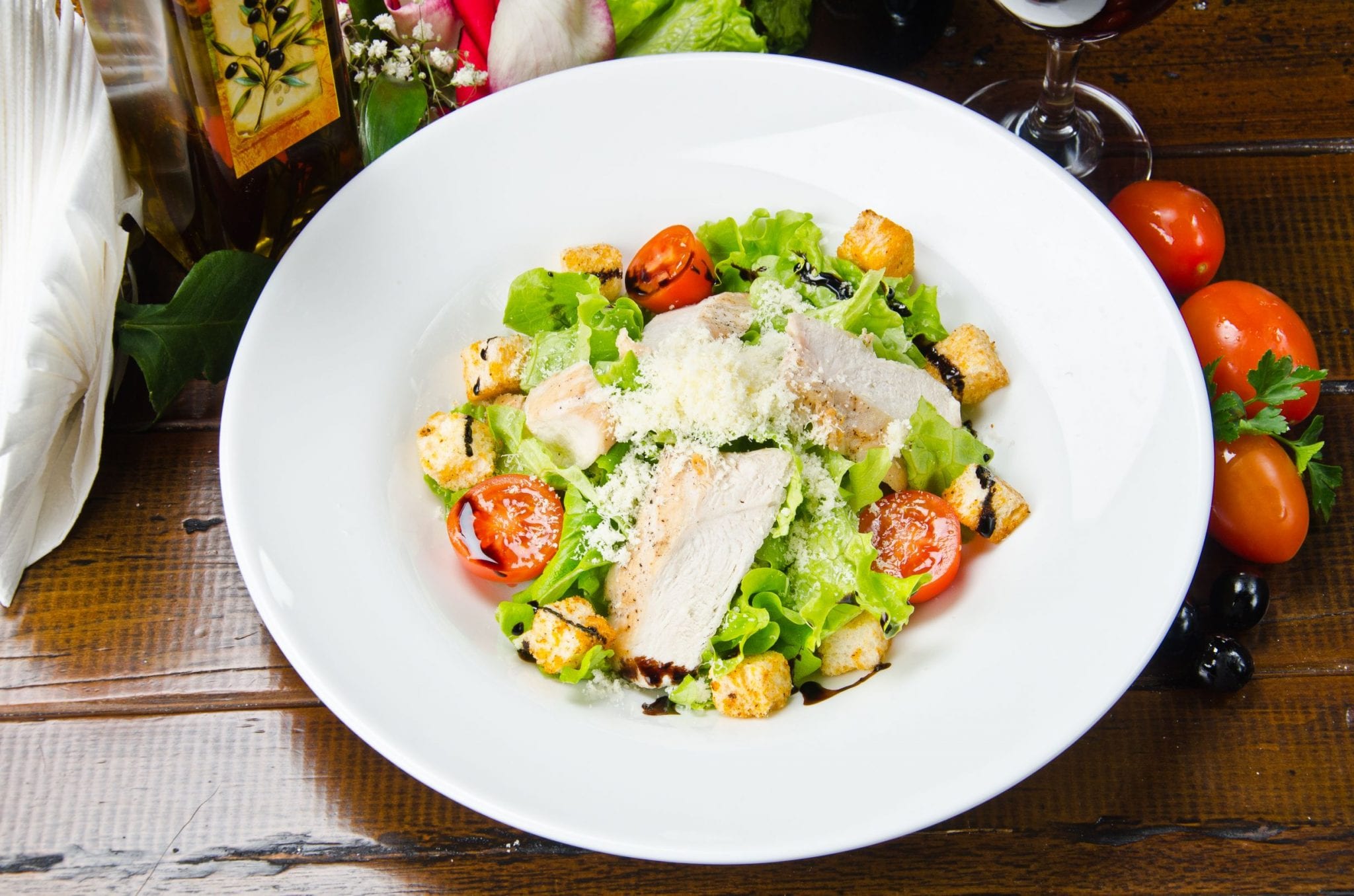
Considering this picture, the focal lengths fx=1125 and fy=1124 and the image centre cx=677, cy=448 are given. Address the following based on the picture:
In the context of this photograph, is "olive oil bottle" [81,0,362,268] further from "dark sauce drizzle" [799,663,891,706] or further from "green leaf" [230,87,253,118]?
"dark sauce drizzle" [799,663,891,706]

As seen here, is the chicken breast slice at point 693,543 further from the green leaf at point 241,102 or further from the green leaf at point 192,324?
the green leaf at point 241,102

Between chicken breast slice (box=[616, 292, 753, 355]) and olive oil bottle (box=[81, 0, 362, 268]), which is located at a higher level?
olive oil bottle (box=[81, 0, 362, 268])

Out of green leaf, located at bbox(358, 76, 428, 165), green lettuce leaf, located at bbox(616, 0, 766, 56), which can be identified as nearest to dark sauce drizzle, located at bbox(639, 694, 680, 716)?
green leaf, located at bbox(358, 76, 428, 165)

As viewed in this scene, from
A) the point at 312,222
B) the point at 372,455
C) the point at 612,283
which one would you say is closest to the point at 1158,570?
the point at 612,283

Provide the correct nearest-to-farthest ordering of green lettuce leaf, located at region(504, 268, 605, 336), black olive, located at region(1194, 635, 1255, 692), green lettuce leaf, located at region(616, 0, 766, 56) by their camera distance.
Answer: black olive, located at region(1194, 635, 1255, 692)
green lettuce leaf, located at region(504, 268, 605, 336)
green lettuce leaf, located at region(616, 0, 766, 56)

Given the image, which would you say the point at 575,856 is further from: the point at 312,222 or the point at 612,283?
the point at 312,222

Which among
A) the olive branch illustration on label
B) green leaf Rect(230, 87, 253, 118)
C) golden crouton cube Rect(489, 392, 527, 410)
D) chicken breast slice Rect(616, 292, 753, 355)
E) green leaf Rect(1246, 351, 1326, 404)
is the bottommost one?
golden crouton cube Rect(489, 392, 527, 410)

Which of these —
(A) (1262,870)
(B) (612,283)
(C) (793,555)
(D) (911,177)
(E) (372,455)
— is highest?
(D) (911,177)
